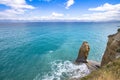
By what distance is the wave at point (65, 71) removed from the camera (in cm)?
3235

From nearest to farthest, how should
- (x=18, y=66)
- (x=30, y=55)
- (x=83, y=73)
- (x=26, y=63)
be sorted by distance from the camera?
1. (x=83, y=73)
2. (x=18, y=66)
3. (x=26, y=63)
4. (x=30, y=55)

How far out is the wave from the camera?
32.3 metres

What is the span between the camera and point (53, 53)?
5084cm

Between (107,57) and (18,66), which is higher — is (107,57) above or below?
above

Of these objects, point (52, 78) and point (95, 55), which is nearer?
point (52, 78)

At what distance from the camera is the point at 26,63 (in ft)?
130

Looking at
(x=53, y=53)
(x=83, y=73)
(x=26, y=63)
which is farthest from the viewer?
(x=53, y=53)

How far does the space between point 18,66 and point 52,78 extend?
12649 millimetres

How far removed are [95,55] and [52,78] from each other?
86.0ft

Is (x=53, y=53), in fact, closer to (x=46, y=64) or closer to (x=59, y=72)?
(x=46, y=64)

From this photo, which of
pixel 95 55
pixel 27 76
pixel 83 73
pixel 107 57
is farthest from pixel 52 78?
pixel 95 55

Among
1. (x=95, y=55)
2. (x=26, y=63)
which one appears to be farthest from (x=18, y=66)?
(x=95, y=55)

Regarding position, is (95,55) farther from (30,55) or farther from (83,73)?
(30,55)

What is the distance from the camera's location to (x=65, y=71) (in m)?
35.7
